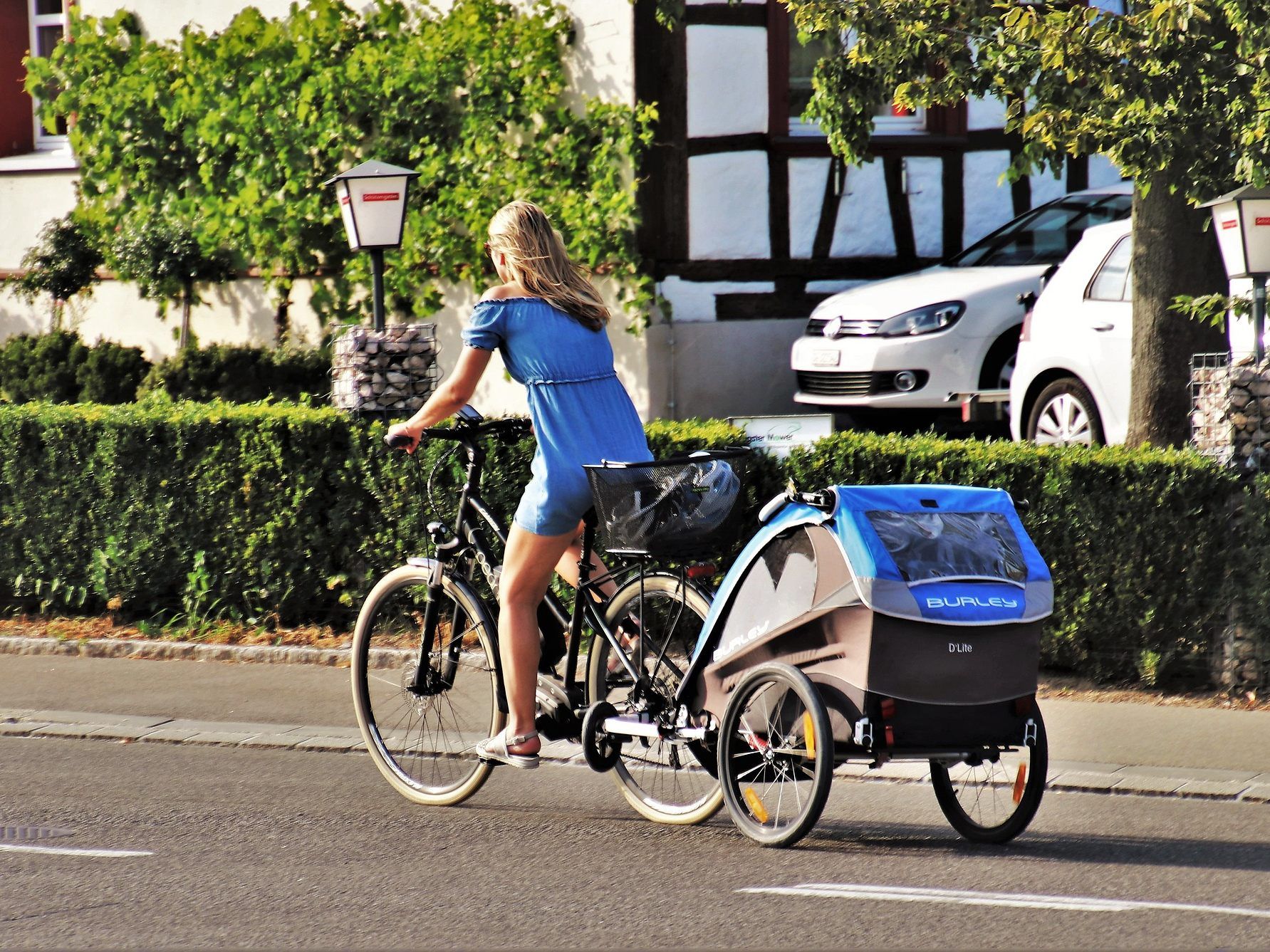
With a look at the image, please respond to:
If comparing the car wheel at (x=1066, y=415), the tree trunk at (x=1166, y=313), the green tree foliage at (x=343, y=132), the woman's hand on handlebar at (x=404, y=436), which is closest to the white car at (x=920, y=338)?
the car wheel at (x=1066, y=415)

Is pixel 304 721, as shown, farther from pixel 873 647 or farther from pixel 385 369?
pixel 873 647

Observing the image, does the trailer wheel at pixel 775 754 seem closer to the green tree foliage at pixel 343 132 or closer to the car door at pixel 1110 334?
the car door at pixel 1110 334

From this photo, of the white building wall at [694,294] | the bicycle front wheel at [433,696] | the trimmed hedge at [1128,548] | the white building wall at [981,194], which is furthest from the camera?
the white building wall at [981,194]

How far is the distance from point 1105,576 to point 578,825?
3.06 m

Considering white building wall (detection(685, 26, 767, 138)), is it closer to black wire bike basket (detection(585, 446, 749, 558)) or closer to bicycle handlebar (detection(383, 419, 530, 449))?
bicycle handlebar (detection(383, 419, 530, 449))

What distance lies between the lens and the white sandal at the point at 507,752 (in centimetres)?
604

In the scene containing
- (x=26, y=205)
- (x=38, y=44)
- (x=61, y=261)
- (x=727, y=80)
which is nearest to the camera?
(x=727, y=80)

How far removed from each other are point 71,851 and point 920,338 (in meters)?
8.97

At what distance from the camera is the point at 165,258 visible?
16422 mm

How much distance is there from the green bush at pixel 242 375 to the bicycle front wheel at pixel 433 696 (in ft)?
31.3

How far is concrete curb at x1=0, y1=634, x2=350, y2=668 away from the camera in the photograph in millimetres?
9492

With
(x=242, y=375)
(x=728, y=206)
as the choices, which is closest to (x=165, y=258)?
(x=242, y=375)

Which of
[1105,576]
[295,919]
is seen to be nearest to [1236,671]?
[1105,576]

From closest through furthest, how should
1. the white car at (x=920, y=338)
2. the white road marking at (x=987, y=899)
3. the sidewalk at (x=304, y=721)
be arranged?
the white road marking at (x=987, y=899)
the sidewalk at (x=304, y=721)
the white car at (x=920, y=338)
